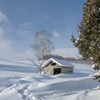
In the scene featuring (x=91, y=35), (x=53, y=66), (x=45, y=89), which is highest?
(x=91, y=35)

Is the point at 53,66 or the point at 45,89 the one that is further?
the point at 53,66

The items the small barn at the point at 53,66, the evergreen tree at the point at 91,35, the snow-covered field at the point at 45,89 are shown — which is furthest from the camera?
the small barn at the point at 53,66

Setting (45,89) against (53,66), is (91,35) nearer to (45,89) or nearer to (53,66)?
(45,89)

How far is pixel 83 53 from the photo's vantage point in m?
7.80

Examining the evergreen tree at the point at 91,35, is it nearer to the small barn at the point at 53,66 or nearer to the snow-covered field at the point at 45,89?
the snow-covered field at the point at 45,89

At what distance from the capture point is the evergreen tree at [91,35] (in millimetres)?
6797

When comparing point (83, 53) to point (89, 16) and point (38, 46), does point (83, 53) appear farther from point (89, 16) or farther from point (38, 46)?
point (38, 46)

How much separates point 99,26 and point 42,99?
5.57 metres

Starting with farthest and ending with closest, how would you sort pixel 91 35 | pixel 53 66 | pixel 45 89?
1. pixel 53 66
2. pixel 45 89
3. pixel 91 35


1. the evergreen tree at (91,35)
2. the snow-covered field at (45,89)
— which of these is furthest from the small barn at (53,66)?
the evergreen tree at (91,35)

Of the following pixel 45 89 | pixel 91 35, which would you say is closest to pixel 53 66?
pixel 45 89

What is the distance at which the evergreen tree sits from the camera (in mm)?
6797

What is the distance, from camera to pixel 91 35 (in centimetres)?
692

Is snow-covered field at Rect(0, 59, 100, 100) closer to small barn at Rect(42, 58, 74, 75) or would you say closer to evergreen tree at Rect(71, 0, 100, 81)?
evergreen tree at Rect(71, 0, 100, 81)
